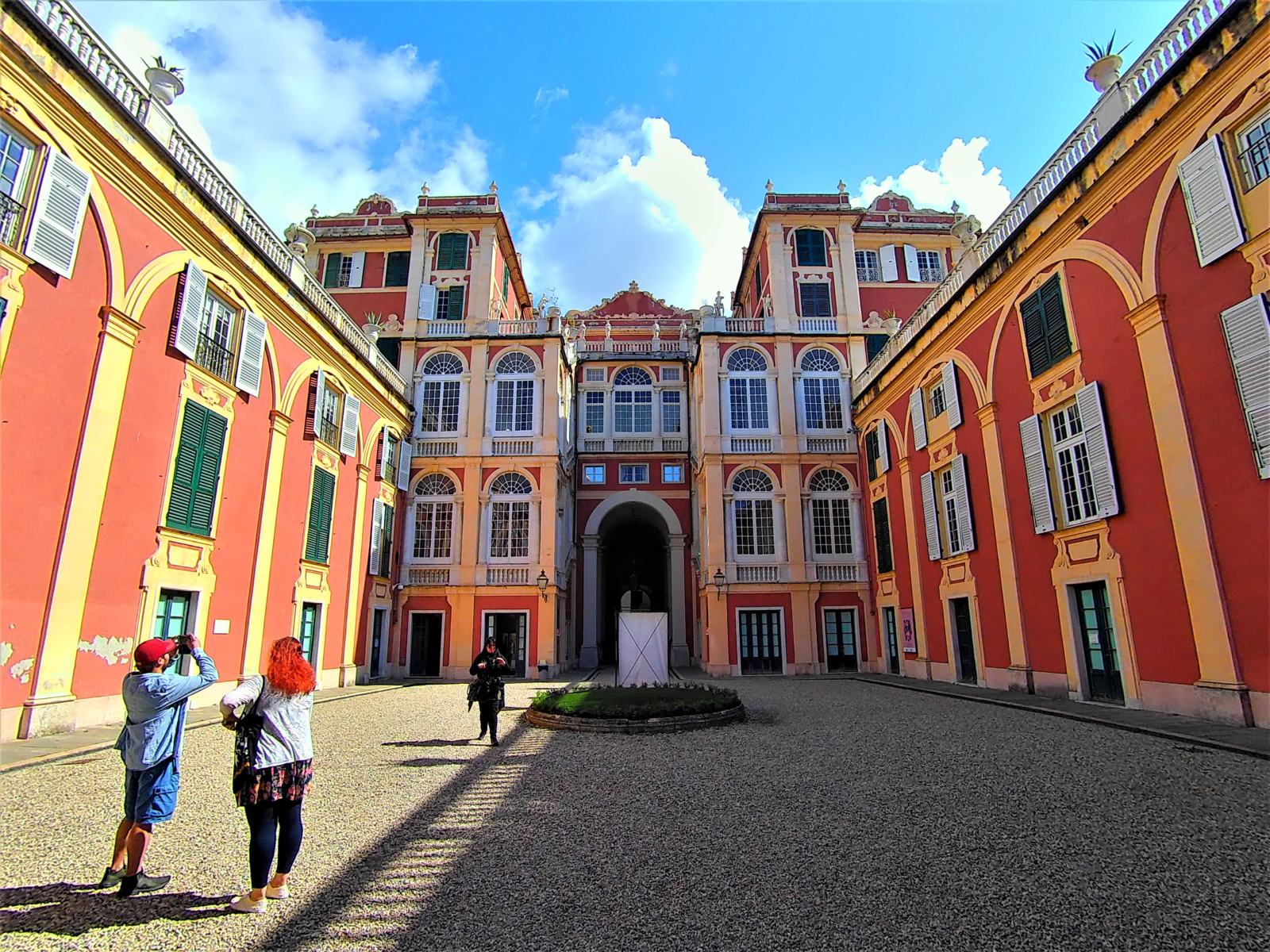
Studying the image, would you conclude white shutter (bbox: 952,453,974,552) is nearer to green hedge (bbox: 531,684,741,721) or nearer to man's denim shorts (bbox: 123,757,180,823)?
green hedge (bbox: 531,684,741,721)

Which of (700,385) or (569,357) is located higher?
(569,357)

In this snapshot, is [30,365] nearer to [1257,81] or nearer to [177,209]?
[177,209]

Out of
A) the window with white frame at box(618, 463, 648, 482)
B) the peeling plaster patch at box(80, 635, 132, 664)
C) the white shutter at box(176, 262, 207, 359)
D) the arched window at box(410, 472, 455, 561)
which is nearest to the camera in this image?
the peeling plaster patch at box(80, 635, 132, 664)

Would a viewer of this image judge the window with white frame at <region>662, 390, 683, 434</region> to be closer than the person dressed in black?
No

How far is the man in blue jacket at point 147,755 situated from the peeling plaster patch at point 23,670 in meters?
7.14

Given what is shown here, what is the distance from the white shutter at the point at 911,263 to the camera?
28609 millimetres

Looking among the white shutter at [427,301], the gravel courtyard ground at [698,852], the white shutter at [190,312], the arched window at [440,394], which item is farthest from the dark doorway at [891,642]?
the white shutter at [190,312]

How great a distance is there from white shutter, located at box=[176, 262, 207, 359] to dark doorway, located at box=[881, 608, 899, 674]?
67.1 feet

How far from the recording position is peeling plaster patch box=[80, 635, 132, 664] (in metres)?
10.8

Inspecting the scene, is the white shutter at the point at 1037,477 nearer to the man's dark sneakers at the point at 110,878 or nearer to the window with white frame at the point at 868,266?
A: the man's dark sneakers at the point at 110,878

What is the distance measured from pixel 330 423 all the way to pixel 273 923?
16.9m

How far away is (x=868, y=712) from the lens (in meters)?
12.8

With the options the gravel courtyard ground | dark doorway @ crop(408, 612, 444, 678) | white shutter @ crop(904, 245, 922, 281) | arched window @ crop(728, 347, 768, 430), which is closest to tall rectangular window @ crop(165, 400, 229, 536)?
the gravel courtyard ground

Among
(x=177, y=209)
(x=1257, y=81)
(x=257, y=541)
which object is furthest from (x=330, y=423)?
(x=1257, y=81)
